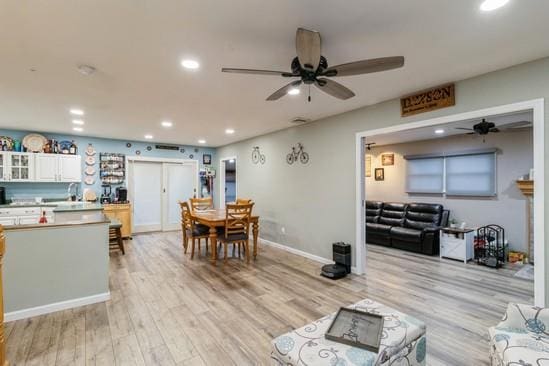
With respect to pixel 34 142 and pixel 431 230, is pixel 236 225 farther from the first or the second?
pixel 34 142

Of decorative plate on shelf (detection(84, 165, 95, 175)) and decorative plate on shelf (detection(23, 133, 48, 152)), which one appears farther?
decorative plate on shelf (detection(84, 165, 95, 175))

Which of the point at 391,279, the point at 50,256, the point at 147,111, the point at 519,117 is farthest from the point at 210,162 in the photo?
the point at 519,117

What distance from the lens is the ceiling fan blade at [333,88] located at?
2.15 m

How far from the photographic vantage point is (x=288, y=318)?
105 inches

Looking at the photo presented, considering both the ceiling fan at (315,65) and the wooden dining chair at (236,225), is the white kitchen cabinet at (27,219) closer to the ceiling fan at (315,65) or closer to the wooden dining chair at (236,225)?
the wooden dining chair at (236,225)

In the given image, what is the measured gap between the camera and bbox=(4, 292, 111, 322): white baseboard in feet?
8.68

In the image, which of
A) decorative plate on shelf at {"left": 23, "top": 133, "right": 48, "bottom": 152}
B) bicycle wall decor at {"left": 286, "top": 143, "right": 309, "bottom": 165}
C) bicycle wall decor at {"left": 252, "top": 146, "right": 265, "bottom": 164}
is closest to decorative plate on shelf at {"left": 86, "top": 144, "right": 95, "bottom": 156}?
decorative plate on shelf at {"left": 23, "top": 133, "right": 48, "bottom": 152}

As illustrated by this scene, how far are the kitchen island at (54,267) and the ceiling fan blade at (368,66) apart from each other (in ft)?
9.78

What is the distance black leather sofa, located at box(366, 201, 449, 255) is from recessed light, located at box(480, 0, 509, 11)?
13.7 ft

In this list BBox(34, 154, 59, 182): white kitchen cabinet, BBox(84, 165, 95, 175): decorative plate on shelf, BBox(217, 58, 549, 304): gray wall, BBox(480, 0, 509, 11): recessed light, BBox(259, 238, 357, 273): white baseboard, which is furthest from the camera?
BBox(84, 165, 95, 175): decorative plate on shelf

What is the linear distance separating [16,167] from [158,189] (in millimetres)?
2862

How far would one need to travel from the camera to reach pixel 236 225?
4.49 m

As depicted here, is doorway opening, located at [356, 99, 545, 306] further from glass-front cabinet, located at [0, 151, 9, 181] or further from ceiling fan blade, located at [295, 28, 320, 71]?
glass-front cabinet, located at [0, 151, 9, 181]

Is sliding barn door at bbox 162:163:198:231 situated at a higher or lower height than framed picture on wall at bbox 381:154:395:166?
lower
